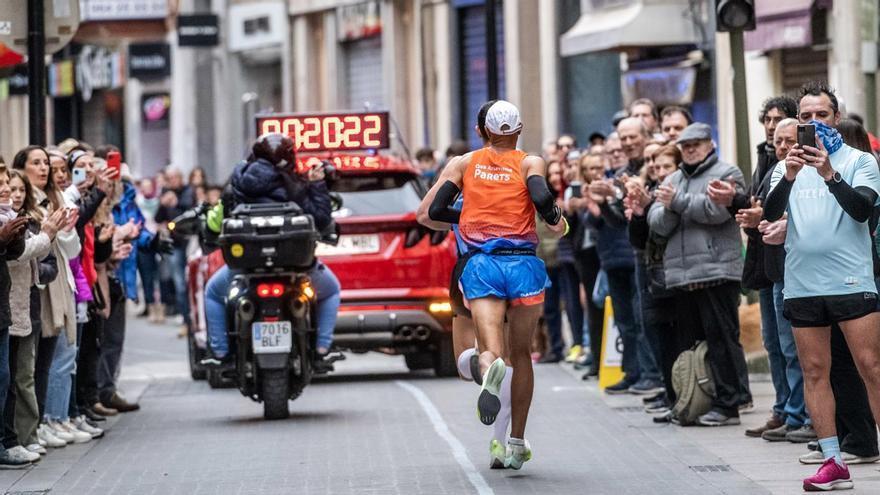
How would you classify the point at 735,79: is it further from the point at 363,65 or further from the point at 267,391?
the point at 363,65

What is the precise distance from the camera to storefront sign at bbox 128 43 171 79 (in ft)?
155

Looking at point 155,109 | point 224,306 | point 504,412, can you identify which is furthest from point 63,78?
point 504,412

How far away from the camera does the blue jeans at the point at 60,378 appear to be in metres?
14.7

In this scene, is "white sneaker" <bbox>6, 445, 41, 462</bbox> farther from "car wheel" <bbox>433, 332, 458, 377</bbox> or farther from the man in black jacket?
"car wheel" <bbox>433, 332, 458, 377</bbox>

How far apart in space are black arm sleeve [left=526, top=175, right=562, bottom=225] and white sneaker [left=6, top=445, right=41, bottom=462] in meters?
3.41

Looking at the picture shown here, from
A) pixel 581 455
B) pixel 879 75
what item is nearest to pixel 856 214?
pixel 581 455

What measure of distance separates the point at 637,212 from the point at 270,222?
7.98 feet

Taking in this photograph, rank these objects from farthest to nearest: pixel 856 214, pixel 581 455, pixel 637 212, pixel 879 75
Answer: pixel 879 75 → pixel 637 212 → pixel 581 455 → pixel 856 214

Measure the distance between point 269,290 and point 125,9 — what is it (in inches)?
1440

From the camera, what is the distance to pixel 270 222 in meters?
15.6

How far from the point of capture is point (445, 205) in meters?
12.5

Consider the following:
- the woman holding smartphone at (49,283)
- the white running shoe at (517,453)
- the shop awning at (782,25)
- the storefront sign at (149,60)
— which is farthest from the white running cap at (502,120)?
the storefront sign at (149,60)

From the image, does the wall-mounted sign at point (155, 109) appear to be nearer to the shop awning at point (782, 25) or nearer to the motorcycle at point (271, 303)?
the shop awning at point (782, 25)

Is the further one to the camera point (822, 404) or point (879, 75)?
point (879, 75)
